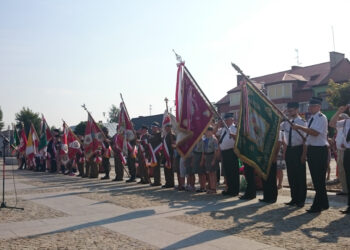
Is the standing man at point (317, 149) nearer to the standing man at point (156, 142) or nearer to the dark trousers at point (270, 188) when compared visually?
the dark trousers at point (270, 188)

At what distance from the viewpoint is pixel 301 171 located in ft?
30.1

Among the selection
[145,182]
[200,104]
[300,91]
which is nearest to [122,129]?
[145,182]

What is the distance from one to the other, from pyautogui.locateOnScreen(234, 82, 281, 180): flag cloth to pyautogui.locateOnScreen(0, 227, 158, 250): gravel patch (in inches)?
152

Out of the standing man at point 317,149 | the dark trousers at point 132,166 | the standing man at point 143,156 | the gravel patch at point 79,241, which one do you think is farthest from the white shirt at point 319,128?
the dark trousers at point 132,166

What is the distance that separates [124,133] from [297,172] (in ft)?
26.8

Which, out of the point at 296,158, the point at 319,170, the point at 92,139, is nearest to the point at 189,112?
the point at 296,158

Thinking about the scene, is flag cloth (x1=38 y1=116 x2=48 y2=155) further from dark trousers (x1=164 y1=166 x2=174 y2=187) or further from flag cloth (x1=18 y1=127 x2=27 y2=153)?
dark trousers (x1=164 y1=166 x2=174 y2=187)

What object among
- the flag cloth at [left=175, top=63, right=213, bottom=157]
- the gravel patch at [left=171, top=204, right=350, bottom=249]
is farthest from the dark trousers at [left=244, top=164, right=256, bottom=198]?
the flag cloth at [left=175, top=63, right=213, bottom=157]

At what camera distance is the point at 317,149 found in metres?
8.44

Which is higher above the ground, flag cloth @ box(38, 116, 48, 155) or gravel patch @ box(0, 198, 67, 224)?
flag cloth @ box(38, 116, 48, 155)

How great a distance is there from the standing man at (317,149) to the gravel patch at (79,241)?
154 inches

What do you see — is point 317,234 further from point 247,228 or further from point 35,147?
point 35,147

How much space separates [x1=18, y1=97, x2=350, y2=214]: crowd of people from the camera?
841 cm

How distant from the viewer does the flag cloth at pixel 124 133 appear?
1587 cm
